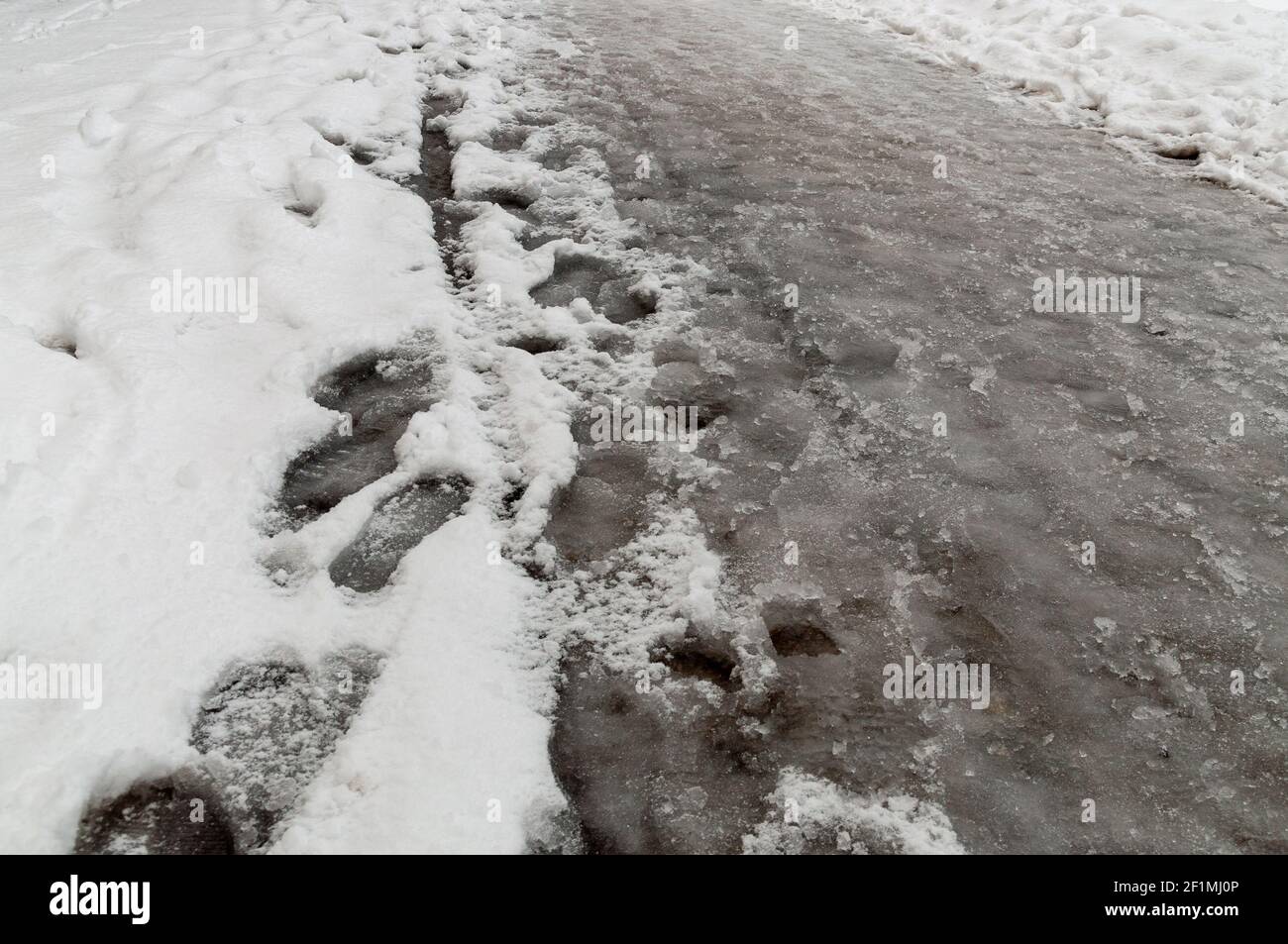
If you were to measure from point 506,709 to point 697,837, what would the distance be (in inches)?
24.6

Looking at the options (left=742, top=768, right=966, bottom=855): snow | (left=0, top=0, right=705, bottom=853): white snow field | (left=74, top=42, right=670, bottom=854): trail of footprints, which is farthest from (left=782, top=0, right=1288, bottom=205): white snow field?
(left=742, top=768, right=966, bottom=855): snow

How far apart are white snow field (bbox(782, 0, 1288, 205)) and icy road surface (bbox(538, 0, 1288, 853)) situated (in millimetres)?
565

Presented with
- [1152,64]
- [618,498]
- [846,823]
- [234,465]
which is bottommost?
[846,823]

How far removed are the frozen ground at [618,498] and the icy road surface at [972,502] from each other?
0.06ft

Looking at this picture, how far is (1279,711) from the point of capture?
223 cm

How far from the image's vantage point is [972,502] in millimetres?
2896

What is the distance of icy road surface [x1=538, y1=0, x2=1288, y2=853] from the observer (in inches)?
81.4

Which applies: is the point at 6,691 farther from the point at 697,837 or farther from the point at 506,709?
the point at 697,837

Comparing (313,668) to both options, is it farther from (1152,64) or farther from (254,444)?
(1152,64)

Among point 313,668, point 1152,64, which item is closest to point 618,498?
point 313,668

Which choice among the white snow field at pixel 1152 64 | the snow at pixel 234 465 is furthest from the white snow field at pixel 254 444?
the white snow field at pixel 1152 64

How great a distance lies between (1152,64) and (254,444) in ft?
26.4
